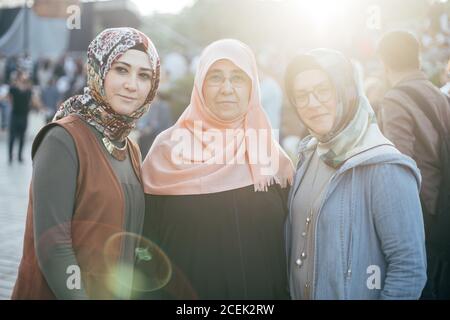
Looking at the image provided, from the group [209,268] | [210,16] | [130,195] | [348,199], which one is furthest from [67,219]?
[210,16]

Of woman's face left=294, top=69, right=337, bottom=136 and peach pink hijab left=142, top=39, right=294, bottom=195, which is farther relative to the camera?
peach pink hijab left=142, top=39, right=294, bottom=195

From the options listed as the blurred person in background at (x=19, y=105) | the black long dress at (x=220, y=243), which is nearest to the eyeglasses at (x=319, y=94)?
the black long dress at (x=220, y=243)

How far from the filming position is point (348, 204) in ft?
6.68

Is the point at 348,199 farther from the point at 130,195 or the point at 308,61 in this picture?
the point at 130,195

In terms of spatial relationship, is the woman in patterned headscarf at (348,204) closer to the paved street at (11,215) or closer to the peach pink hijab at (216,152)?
the peach pink hijab at (216,152)

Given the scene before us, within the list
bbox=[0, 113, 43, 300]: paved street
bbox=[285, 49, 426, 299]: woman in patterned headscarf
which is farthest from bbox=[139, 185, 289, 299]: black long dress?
bbox=[0, 113, 43, 300]: paved street

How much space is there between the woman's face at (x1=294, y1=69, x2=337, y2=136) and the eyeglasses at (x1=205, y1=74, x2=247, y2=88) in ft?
1.49

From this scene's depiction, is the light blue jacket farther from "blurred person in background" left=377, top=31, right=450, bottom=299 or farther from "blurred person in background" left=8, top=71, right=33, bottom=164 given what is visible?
"blurred person in background" left=8, top=71, right=33, bottom=164

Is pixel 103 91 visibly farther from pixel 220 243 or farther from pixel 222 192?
pixel 220 243

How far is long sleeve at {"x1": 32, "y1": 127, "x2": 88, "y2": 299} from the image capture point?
1.91 meters

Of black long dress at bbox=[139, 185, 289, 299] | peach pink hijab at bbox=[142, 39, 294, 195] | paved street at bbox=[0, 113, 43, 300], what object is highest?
peach pink hijab at bbox=[142, 39, 294, 195]

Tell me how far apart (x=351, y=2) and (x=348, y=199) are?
7.32 meters

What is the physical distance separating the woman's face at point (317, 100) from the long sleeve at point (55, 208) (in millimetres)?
1170
